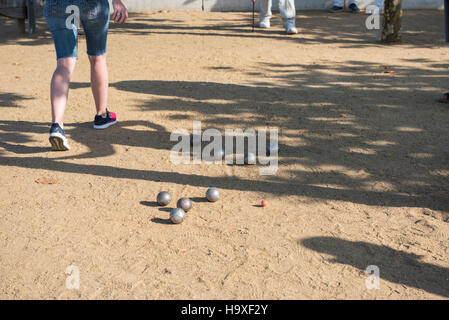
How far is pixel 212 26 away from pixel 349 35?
3.20 metres

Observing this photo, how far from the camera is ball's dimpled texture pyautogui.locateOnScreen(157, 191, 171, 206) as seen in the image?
4395 millimetres

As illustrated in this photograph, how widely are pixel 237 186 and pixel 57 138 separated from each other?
185cm

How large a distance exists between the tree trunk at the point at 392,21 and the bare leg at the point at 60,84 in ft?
23.2

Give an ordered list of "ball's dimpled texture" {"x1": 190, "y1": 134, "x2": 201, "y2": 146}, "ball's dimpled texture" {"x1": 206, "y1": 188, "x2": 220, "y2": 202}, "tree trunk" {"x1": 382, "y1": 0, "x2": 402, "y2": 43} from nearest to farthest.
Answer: "ball's dimpled texture" {"x1": 206, "y1": 188, "x2": 220, "y2": 202}, "ball's dimpled texture" {"x1": 190, "y1": 134, "x2": 201, "y2": 146}, "tree trunk" {"x1": 382, "y1": 0, "x2": 402, "y2": 43}

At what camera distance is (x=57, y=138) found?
5.43 meters

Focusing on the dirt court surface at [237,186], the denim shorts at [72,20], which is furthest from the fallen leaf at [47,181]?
the denim shorts at [72,20]

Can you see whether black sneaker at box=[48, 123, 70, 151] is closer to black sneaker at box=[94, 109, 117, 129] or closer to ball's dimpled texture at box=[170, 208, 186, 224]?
black sneaker at box=[94, 109, 117, 129]

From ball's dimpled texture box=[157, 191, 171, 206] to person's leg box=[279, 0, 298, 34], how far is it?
8204mm
